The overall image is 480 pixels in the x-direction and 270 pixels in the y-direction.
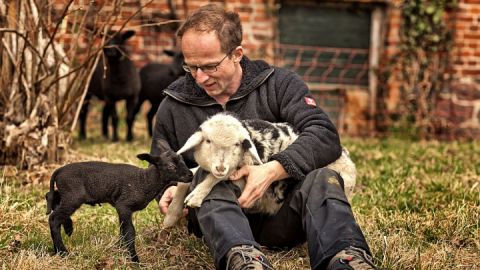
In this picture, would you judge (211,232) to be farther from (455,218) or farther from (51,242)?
(455,218)

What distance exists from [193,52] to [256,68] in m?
0.50

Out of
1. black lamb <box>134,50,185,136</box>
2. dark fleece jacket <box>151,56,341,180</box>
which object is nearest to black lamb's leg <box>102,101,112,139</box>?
black lamb <box>134,50,185,136</box>

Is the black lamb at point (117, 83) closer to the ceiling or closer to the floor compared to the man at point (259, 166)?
closer to the floor

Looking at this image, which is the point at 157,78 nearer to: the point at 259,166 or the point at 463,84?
the point at 463,84

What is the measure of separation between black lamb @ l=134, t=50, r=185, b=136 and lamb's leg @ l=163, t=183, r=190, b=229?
16.3ft

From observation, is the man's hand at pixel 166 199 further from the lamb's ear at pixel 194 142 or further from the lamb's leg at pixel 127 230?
the lamb's ear at pixel 194 142

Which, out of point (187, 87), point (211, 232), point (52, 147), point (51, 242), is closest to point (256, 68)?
point (187, 87)

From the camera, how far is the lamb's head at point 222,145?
372cm

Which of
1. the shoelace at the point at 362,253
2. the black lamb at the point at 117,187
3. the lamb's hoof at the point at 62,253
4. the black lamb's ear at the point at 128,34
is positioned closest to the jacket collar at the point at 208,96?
the black lamb at the point at 117,187

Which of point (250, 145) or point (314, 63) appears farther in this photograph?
point (314, 63)

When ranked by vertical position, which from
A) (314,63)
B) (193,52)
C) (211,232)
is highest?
(193,52)

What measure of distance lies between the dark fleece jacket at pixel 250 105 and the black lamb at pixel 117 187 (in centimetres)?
→ 32

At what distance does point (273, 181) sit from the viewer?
387 cm

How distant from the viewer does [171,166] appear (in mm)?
3830
